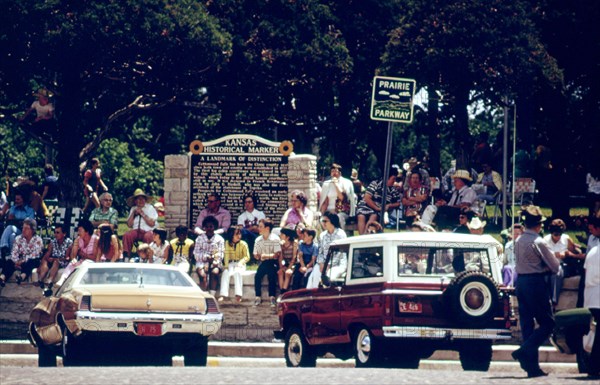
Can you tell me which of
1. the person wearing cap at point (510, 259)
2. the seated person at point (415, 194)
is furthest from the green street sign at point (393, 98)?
the seated person at point (415, 194)

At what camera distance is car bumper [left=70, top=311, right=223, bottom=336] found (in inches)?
711

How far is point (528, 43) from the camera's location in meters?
37.4

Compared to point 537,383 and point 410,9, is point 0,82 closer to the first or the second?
point 410,9

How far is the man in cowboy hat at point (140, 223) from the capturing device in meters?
26.7

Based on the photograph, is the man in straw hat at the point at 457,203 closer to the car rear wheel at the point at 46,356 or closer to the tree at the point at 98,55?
the car rear wheel at the point at 46,356

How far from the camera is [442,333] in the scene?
59.4 feet

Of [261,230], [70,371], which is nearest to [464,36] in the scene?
[261,230]

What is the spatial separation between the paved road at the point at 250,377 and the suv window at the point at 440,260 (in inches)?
108

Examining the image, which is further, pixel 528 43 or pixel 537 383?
pixel 528 43

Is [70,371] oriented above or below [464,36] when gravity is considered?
below

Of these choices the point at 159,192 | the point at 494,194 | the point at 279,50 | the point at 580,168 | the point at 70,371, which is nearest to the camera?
the point at 70,371

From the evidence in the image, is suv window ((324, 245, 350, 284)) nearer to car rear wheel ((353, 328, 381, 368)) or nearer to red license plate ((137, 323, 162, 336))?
car rear wheel ((353, 328, 381, 368))

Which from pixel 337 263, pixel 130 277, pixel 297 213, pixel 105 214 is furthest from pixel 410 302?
pixel 105 214

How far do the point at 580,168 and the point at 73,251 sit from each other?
48.1 feet
